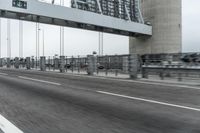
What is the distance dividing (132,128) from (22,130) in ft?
6.19

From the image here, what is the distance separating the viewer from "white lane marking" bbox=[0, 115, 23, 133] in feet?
18.4

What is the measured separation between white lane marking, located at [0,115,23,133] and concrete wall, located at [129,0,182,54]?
132 feet

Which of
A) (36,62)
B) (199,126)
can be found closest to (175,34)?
(36,62)

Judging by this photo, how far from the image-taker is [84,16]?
3950cm

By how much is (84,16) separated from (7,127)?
34.3 metres

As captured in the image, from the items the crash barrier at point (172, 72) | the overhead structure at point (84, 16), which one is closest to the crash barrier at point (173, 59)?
the crash barrier at point (172, 72)

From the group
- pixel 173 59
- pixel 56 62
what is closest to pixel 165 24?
pixel 56 62

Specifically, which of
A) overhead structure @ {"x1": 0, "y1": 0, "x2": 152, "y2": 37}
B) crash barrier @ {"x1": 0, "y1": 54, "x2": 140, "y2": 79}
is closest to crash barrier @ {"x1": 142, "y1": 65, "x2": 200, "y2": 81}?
crash barrier @ {"x1": 0, "y1": 54, "x2": 140, "y2": 79}

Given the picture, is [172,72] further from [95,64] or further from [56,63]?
[56,63]

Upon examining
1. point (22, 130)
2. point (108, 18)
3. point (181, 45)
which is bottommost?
point (22, 130)

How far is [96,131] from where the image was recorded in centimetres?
541

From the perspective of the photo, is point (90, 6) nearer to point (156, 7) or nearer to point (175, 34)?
point (156, 7)

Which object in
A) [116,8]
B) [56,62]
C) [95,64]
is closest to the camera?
[95,64]

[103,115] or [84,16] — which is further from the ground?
[84,16]
